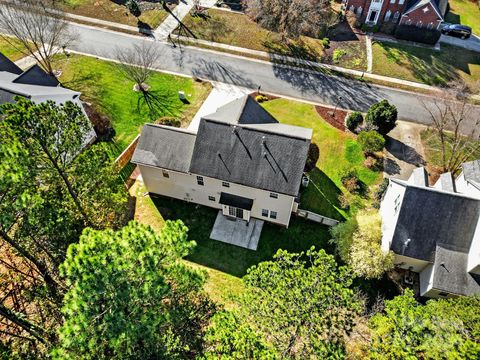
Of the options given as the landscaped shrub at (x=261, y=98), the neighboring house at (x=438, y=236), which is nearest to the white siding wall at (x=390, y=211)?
the neighboring house at (x=438, y=236)

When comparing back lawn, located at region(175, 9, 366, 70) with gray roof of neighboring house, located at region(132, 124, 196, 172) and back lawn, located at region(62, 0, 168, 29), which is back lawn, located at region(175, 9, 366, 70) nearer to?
back lawn, located at region(62, 0, 168, 29)

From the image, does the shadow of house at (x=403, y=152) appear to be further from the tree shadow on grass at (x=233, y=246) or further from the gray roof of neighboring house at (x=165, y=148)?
the gray roof of neighboring house at (x=165, y=148)

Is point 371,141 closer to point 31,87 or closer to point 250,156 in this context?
point 250,156

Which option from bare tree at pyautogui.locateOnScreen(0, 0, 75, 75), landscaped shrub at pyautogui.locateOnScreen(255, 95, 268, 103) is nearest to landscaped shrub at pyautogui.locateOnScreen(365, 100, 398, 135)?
landscaped shrub at pyautogui.locateOnScreen(255, 95, 268, 103)

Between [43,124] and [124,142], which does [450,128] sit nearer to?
[124,142]

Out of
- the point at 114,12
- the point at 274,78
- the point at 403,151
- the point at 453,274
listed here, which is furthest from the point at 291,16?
the point at 453,274

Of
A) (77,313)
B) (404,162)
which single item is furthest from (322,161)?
(77,313)

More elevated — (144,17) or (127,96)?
(144,17)
